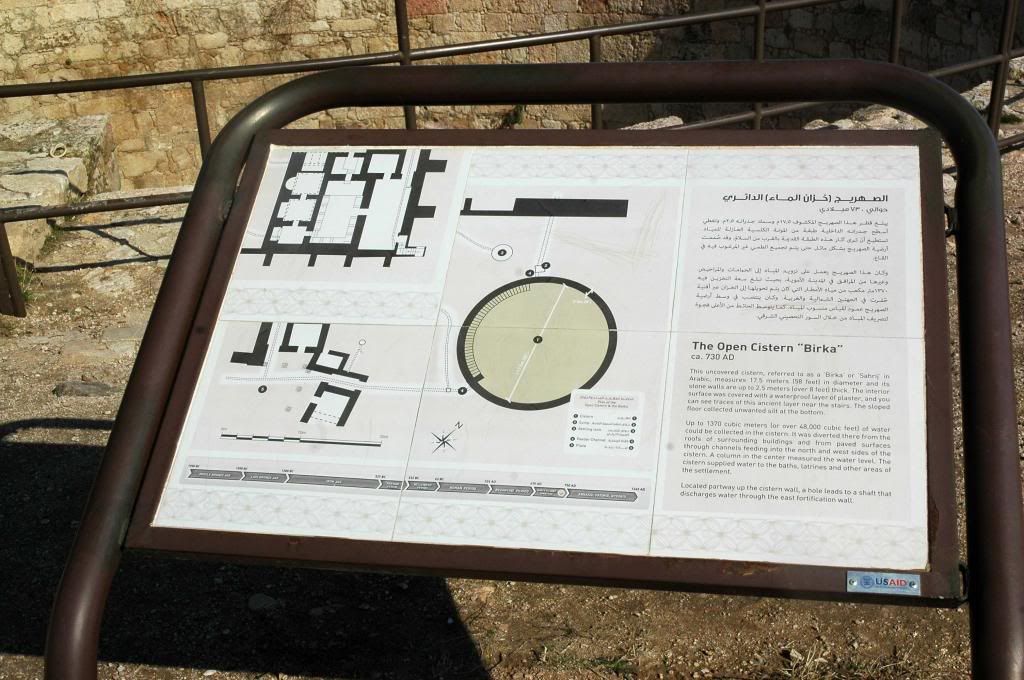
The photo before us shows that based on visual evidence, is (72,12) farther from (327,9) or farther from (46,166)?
(46,166)

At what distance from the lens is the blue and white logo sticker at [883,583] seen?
126 centimetres

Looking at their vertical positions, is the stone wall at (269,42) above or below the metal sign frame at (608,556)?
above

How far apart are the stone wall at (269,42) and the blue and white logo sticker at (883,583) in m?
7.10

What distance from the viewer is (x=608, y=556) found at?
1.34 m

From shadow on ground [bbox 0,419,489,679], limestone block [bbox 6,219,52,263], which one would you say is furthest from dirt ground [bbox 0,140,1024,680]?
limestone block [bbox 6,219,52,263]

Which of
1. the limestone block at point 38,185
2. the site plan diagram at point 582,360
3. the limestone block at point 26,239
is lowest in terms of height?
the site plan diagram at point 582,360

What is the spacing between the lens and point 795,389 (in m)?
1.40

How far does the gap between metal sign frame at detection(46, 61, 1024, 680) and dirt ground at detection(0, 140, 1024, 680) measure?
2.81 ft

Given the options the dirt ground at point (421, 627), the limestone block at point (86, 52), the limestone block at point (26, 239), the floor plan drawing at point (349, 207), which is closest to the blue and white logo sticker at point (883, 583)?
the floor plan drawing at point (349, 207)

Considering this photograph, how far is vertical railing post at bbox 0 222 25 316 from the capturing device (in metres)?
3.79

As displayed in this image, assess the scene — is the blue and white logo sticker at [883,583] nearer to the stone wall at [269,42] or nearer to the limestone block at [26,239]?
the limestone block at [26,239]

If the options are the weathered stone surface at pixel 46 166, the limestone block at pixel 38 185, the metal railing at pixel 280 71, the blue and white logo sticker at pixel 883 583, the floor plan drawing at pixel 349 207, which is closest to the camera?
the blue and white logo sticker at pixel 883 583

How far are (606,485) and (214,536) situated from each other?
0.52 meters

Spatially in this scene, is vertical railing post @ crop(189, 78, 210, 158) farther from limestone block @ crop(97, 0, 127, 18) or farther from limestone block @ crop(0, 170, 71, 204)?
limestone block @ crop(97, 0, 127, 18)
